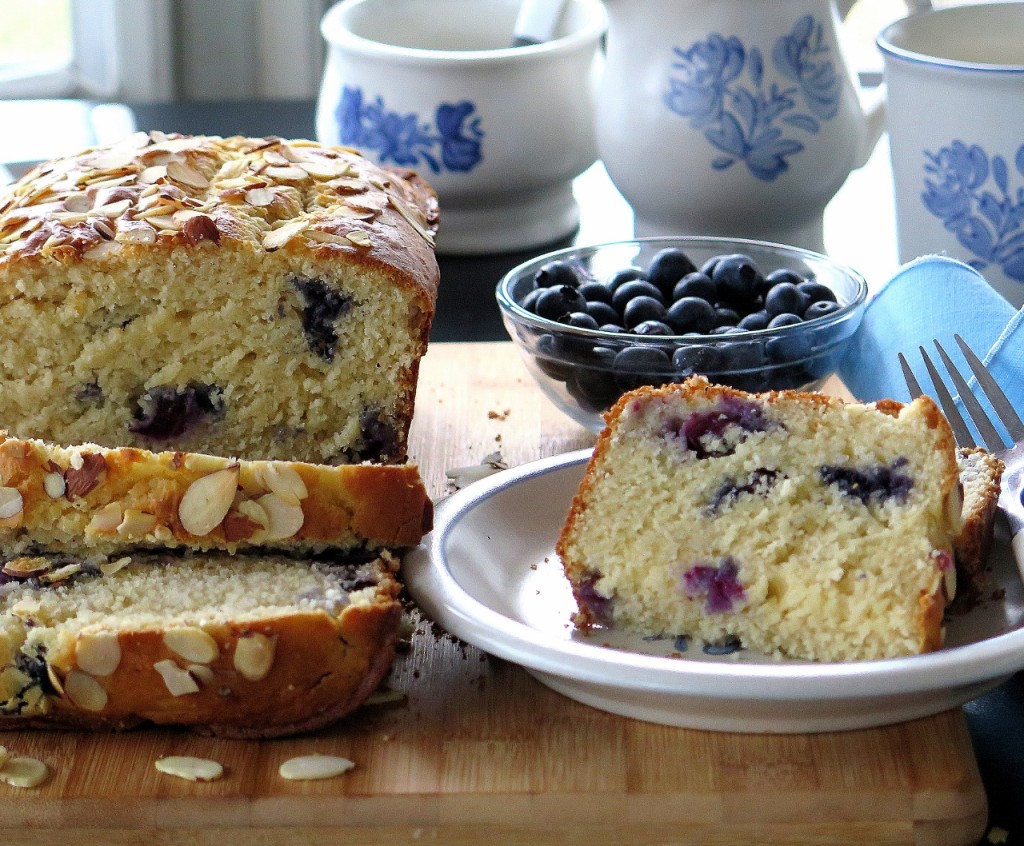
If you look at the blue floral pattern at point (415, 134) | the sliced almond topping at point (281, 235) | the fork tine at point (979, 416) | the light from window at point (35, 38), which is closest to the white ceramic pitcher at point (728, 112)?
the blue floral pattern at point (415, 134)

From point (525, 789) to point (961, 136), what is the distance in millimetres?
1780

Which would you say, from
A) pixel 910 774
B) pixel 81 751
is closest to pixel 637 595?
pixel 910 774

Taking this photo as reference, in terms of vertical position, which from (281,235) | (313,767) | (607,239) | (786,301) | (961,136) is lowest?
(607,239)

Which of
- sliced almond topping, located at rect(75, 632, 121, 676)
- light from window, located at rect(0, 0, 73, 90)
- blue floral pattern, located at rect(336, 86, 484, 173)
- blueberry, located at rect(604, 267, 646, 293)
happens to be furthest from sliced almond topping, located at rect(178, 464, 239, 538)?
light from window, located at rect(0, 0, 73, 90)

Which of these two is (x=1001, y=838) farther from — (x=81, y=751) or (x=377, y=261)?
(x=377, y=261)

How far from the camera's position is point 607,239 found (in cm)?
358

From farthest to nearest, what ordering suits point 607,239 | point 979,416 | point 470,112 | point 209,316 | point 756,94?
point 607,239 < point 470,112 < point 756,94 < point 209,316 < point 979,416

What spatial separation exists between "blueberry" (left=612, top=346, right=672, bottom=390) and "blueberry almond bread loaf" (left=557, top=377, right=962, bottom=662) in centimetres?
Answer: 50

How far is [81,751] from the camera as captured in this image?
167 centimetres

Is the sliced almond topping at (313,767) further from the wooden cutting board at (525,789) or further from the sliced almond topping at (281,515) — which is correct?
the sliced almond topping at (281,515)

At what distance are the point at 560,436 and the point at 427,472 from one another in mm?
295

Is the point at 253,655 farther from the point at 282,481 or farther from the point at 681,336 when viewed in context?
the point at 681,336

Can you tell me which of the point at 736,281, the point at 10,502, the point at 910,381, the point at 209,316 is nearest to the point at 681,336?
the point at 736,281

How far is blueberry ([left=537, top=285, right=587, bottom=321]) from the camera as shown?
2516 mm
